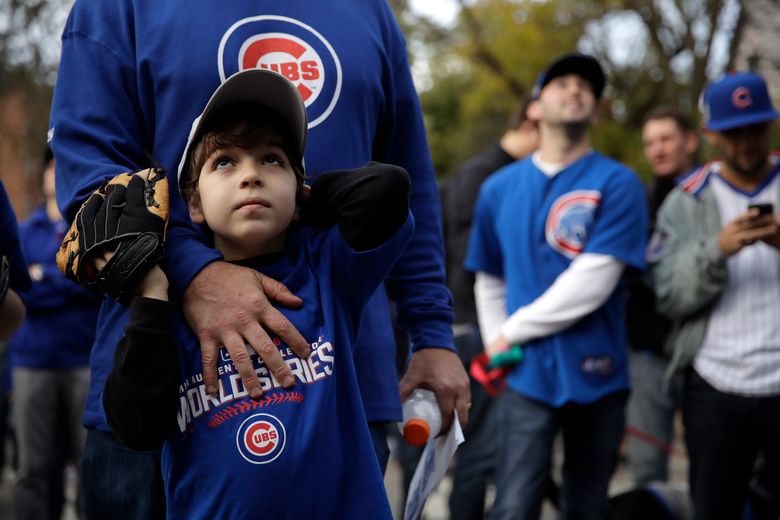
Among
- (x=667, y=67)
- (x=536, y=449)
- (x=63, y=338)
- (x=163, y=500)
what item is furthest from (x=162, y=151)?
(x=667, y=67)

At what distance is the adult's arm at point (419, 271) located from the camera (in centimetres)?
263

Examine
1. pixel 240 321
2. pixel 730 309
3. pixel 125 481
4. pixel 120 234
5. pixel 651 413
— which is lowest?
pixel 651 413

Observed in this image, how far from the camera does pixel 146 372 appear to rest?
1948 millimetres

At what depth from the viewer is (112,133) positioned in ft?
7.45

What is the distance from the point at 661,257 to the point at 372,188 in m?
3.18

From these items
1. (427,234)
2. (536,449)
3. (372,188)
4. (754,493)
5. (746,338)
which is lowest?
(754,493)

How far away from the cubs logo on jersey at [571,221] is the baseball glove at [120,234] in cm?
287

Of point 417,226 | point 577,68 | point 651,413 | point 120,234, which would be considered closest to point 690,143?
point 651,413

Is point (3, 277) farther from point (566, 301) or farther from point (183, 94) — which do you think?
point (566, 301)

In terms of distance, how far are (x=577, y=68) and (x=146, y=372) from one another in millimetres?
3390

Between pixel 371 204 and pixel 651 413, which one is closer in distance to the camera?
pixel 371 204

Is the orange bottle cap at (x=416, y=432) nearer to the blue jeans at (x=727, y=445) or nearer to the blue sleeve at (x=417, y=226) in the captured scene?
the blue sleeve at (x=417, y=226)

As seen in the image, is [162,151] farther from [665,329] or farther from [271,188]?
[665,329]

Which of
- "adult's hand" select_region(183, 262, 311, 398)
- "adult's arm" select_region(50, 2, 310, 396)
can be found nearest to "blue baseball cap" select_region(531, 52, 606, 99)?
"adult's arm" select_region(50, 2, 310, 396)
